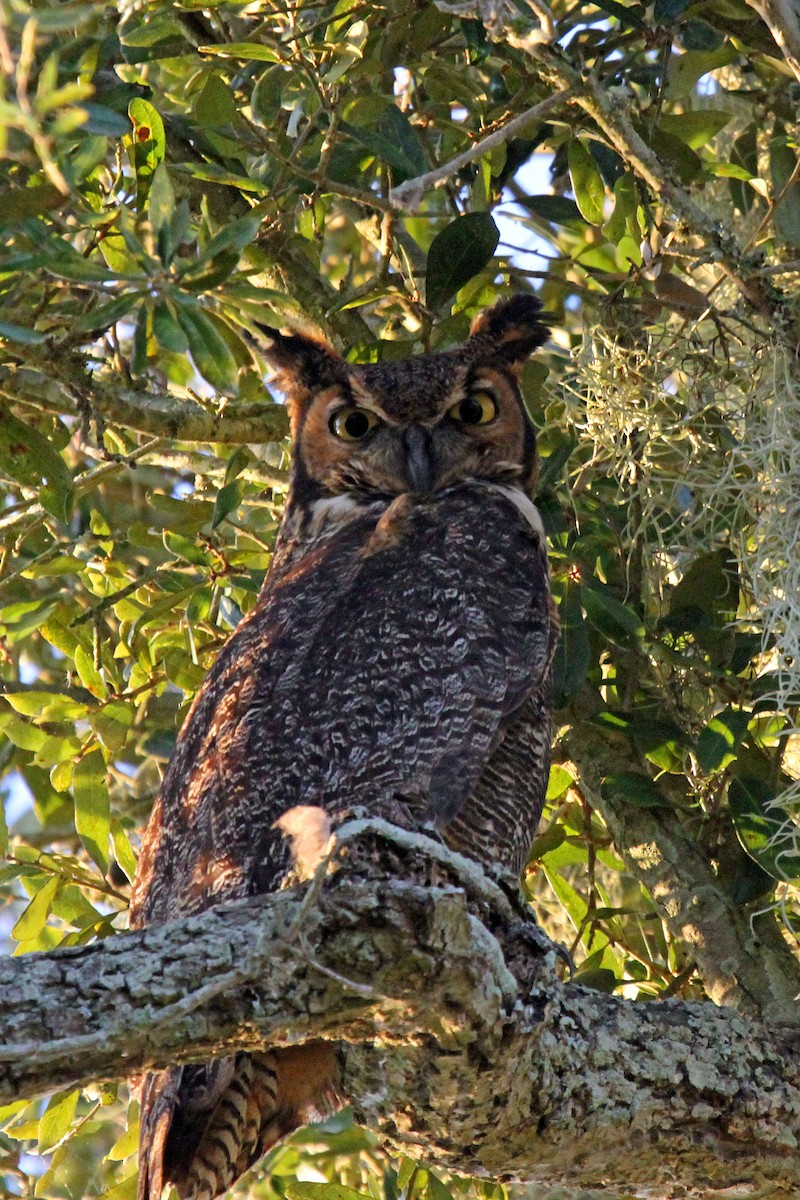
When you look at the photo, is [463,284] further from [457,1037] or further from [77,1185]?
[77,1185]

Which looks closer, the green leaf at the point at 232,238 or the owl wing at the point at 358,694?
the green leaf at the point at 232,238

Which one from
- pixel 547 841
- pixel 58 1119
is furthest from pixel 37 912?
pixel 547 841

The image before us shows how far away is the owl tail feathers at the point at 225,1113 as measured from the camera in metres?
2.01

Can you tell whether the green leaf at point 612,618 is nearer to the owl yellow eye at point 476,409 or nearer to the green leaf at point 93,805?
the owl yellow eye at point 476,409

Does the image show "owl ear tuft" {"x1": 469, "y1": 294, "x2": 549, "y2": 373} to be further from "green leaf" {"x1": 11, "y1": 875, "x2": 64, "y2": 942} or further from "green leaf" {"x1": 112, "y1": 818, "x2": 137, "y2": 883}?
"green leaf" {"x1": 11, "y1": 875, "x2": 64, "y2": 942}

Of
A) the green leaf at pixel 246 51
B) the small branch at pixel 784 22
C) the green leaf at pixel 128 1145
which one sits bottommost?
the green leaf at pixel 128 1145

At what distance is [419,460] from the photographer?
2730 mm

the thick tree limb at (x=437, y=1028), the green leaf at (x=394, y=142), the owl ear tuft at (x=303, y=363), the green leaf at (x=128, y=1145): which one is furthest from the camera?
the owl ear tuft at (x=303, y=363)

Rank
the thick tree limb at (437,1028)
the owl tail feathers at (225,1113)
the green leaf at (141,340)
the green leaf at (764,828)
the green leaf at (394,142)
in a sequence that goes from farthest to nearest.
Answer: the green leaf at (394,142) → the green leaf at (764,828) → the owl tail feathers at (225,1113) → the green leaf at (141,340) → the thick tree limb at (437,1028)

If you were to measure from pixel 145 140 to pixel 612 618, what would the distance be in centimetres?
116

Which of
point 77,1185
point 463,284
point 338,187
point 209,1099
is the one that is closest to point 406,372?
point 463,284

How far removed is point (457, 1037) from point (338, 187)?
1.56 metres

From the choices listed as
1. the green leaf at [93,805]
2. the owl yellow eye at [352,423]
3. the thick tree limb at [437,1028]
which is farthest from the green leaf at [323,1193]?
the owl yellow eye at [352,423]

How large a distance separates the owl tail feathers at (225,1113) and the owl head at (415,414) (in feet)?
3.74
